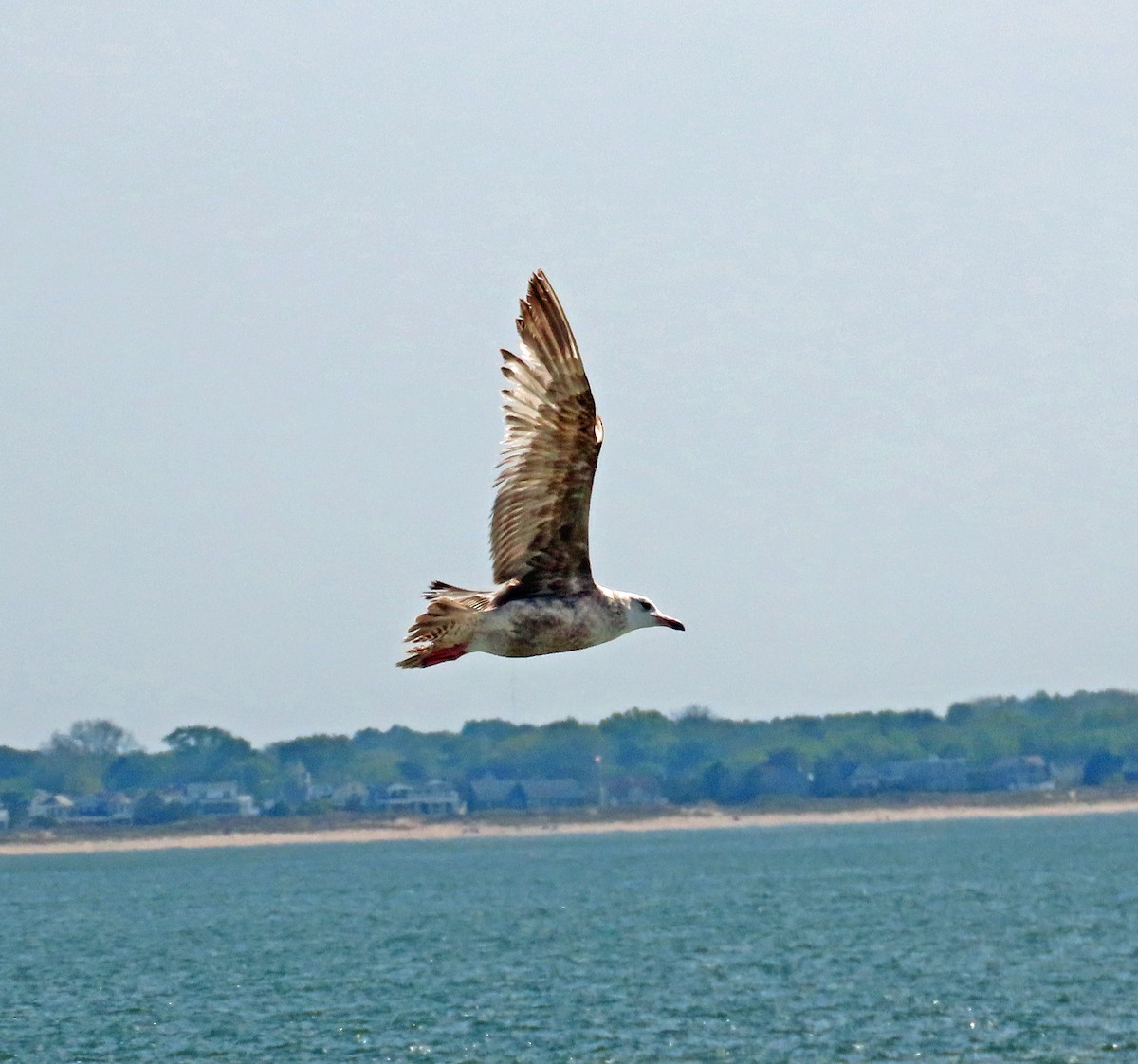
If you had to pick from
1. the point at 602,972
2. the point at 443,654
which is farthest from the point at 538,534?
the point at 602,972

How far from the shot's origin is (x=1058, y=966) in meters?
79.1

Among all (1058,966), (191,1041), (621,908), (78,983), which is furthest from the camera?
(621,908)

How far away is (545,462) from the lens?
16.9 m

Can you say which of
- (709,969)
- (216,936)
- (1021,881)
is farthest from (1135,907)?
(216,936)

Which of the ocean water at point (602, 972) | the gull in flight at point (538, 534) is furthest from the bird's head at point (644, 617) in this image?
the ocean water at point (602, 972)

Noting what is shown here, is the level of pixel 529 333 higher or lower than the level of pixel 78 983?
higher

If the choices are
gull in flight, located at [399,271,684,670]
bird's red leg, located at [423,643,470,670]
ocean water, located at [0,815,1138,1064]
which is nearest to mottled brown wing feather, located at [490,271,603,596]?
gull in flight, located at [399,271,684,670]

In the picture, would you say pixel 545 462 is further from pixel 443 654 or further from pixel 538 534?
pixel 443 654

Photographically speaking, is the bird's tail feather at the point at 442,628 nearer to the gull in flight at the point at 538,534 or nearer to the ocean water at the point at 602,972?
the gull in flight at the point at 538,534

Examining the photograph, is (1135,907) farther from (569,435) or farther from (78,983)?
(569,435)

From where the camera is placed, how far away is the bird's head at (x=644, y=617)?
Answer: 17312 millimetres

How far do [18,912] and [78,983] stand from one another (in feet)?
204

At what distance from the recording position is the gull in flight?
16.7m

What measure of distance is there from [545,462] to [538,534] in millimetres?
617
